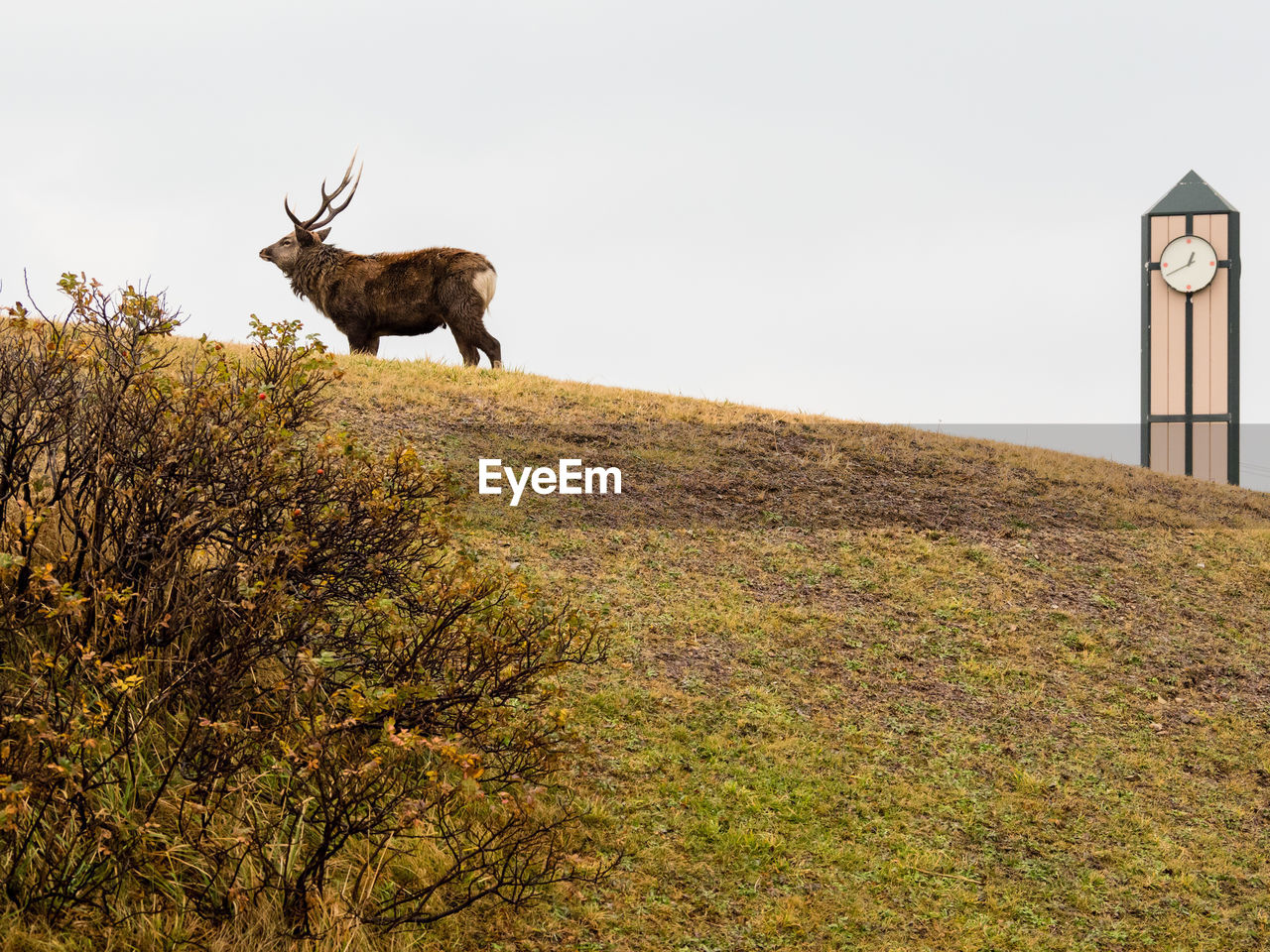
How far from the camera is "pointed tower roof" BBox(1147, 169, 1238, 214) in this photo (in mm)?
19469

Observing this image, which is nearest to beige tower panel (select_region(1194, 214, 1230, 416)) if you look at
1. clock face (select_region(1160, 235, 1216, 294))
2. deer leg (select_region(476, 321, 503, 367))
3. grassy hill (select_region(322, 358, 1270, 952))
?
clock face (select_region(1160, 235, 1216, 294))

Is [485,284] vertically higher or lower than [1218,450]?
higher

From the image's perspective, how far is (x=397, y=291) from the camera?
16609 mm

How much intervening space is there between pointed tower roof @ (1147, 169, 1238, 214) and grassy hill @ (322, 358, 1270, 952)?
24.8ft

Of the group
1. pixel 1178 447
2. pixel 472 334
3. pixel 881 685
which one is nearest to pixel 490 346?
pixel 472 334

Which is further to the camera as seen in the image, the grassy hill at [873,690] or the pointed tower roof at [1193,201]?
the pointed tower roof at [1193,201]

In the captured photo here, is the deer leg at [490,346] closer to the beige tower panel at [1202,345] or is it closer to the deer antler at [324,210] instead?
the deer antler at [324,210]

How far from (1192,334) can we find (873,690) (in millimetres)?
14610

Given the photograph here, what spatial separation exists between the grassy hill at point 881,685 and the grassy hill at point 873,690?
2 cm

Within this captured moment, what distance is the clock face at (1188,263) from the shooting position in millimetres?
19469

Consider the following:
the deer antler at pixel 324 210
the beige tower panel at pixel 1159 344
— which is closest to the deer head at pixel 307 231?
the deer antler at pixel 324 210

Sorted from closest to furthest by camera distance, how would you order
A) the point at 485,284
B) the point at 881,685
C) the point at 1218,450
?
the point at 881,685 → the point at 485,284 → the point at 1218,450

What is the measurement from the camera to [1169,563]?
39.1ft

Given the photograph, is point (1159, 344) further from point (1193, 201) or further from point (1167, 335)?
point (1193, 201)
